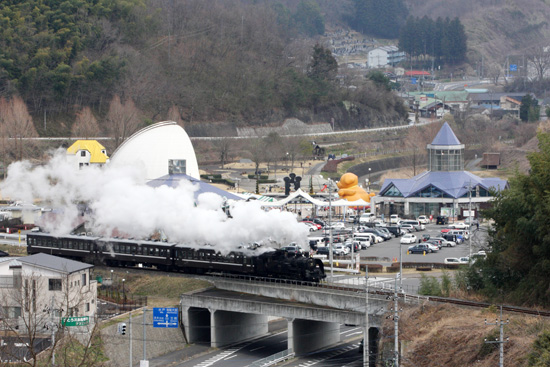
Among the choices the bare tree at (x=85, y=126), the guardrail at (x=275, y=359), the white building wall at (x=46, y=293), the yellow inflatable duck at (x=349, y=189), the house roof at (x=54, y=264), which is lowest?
the guardrail at (x=275, y=359)

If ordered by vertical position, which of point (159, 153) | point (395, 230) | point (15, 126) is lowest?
point (395, 230)

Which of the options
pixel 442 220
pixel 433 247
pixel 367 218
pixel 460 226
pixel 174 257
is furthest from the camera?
pixel 367 218

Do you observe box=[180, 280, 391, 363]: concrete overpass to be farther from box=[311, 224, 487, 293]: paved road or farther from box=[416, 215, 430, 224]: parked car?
box=[416, 215, 430, 224]: parked car

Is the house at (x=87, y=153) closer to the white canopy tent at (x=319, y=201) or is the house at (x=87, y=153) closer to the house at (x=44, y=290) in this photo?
the white canopy tent at (x=319, y=201)

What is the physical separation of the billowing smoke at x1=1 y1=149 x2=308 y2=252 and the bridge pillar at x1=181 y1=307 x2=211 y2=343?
3771mm

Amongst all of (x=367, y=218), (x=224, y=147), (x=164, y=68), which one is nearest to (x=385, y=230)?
(x=367, y=218)

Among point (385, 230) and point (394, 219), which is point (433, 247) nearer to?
point (385, 230)

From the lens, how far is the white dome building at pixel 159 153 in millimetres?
85312

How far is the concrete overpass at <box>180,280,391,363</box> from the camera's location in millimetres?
50344

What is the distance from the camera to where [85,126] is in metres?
119

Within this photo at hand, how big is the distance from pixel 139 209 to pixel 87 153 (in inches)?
1518

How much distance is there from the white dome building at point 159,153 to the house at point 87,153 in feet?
42.3

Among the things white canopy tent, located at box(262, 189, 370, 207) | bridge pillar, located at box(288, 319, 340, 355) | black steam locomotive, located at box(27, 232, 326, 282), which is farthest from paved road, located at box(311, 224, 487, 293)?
white canopy tent, located at box(262, 189, 370, 207)

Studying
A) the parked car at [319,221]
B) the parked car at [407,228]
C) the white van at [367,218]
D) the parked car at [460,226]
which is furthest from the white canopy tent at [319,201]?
the parked car at [460,226]
